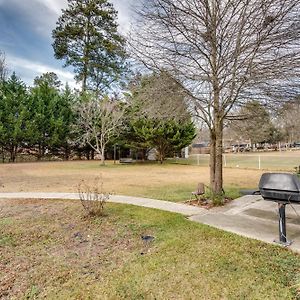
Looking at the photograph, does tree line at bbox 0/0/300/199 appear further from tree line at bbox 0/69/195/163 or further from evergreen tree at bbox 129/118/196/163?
evergreen tree at bbox 129/118/196/163

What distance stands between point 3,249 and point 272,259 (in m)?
3.64

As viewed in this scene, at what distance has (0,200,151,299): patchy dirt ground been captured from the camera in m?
2.86

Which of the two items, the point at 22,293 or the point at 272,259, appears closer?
the point at 22,293

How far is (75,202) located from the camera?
20.9 feet

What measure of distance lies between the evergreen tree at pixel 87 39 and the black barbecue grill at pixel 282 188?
77.7 feet

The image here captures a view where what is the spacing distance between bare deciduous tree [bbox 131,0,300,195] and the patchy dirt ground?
3168mm

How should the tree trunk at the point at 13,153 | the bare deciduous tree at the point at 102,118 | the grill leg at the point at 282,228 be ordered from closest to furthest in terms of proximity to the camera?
the grill leg at the point at 282,228 < the bare deciduous tree at the point at 102,118 < the tree trunk at the point at 13,153

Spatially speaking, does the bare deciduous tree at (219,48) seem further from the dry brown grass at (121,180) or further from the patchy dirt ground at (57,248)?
the dry brown grass at (121,180)

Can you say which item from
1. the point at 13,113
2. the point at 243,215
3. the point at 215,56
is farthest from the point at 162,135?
the point at 243,215

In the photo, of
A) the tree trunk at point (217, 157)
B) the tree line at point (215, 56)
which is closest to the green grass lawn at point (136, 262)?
the tree trunk at point (217, 157)

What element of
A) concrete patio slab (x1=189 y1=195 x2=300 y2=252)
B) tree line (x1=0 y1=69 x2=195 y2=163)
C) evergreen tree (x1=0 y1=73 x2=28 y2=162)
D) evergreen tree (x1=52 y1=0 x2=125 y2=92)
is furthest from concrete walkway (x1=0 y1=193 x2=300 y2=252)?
evergreen tree (x1=52 y1=0 x2=125 y2=92)

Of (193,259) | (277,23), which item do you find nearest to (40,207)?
(193,259)

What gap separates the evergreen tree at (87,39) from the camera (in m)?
25.6

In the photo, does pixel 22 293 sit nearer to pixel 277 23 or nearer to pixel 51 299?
pixel 51 299
